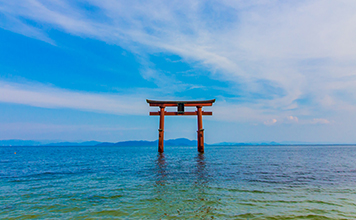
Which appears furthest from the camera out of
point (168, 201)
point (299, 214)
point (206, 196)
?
point (206, 196)

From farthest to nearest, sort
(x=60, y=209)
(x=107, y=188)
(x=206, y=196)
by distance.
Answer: (x=107, y=188) < (x=206, y=196) < (x=60, y=209)

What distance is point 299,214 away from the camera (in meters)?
5.48

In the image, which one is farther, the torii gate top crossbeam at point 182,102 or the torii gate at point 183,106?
the torii gate top crossbeam at point 182,102

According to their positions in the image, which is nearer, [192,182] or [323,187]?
[323,187]

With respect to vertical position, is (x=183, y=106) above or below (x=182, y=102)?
below

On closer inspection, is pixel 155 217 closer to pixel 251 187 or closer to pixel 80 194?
pixel 80 194

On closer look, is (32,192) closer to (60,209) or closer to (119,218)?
(60,209)

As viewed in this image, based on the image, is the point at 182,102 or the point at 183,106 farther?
the point at 183,106

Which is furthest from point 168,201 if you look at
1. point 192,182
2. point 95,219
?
point 192,182

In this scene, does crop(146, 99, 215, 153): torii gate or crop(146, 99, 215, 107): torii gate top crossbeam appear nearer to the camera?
crop(146, 99, 215, 153): torii gate

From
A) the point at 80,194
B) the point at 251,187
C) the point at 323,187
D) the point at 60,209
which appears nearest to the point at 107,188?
the point at 80,194

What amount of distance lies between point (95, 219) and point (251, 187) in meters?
6.38

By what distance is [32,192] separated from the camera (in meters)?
8.23

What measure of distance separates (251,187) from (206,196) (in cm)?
258
